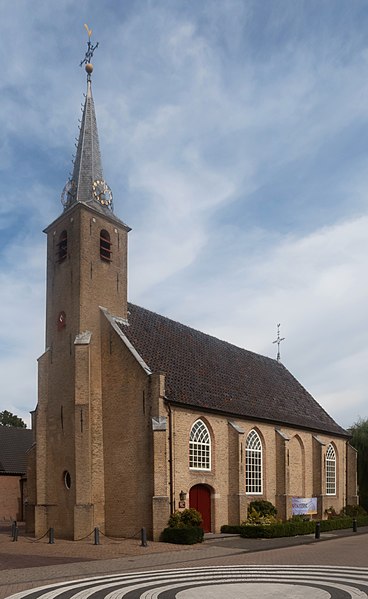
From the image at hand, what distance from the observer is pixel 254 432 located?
3447cm

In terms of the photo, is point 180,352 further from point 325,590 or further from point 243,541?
point 325,590

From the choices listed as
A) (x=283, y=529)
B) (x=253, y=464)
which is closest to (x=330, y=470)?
(x=253, y=464)

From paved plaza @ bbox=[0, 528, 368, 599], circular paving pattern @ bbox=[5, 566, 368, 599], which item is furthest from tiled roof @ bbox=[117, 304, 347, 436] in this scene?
circular paving pattern @ bbox=[5, 566, 368, 599]

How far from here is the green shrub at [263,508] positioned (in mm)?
31688

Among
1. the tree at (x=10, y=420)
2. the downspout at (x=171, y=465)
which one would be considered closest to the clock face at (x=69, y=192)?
the downspout at (x=171, y=465)

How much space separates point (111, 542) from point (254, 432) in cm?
1184

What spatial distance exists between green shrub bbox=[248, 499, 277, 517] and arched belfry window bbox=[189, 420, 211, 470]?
3.83 meters

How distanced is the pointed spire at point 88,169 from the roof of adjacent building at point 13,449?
24720 millimetres

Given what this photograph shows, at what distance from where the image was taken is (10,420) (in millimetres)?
83562

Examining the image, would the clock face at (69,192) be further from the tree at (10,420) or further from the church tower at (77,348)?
the tree at (10,420)

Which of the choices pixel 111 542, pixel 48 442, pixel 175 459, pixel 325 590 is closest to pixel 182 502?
pixel 175 459

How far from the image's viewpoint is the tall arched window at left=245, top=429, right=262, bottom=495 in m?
33.2

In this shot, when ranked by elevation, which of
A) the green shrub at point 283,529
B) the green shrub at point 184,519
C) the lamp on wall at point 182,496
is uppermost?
the lamp on wall at point 182,496

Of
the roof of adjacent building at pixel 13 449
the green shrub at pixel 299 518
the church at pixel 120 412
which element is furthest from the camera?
the roof of adjacent building at pixel 13 449
